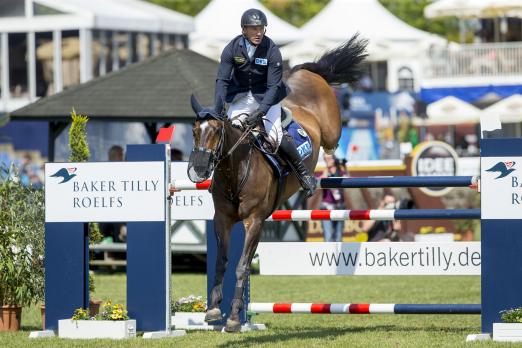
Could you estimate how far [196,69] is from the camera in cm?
1762

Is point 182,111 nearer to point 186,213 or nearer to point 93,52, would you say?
point 186,213

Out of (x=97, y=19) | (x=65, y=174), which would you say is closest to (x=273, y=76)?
Result: (x=65, y=174)

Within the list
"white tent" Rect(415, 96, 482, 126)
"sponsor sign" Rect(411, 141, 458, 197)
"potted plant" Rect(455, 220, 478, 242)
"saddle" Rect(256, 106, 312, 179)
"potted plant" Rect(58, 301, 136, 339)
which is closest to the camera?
"saddle" Rect(256, 106, 312, 179)

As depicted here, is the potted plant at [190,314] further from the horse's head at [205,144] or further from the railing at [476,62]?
the railing at [476,62]

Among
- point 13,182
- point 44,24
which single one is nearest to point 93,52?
point 44,24

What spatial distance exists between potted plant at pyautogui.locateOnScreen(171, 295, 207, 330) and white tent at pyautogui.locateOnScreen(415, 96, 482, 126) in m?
20.1

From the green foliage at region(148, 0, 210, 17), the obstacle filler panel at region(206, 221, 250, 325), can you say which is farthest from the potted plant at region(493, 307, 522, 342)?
the green foliage at region(148, 0, 210, 17)

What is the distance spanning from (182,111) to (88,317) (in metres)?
7.57

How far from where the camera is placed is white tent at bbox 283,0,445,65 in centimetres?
3347

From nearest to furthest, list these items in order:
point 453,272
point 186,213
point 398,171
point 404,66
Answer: point 453,272, point 186,213, point 398,171, point 404,66

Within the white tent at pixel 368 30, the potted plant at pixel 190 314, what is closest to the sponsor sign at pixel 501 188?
the potted plant at pixel 190 314

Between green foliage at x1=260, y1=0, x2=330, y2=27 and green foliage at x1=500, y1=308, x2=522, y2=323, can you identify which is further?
green foliage at x1=260, y1=0, x2=330, y2=27

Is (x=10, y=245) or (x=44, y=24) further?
(x=44, y=24)

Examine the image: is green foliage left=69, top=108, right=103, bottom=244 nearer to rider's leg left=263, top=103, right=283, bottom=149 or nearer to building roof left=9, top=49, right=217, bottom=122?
rider's leg left=263, top=103, right=283, bottom=149
